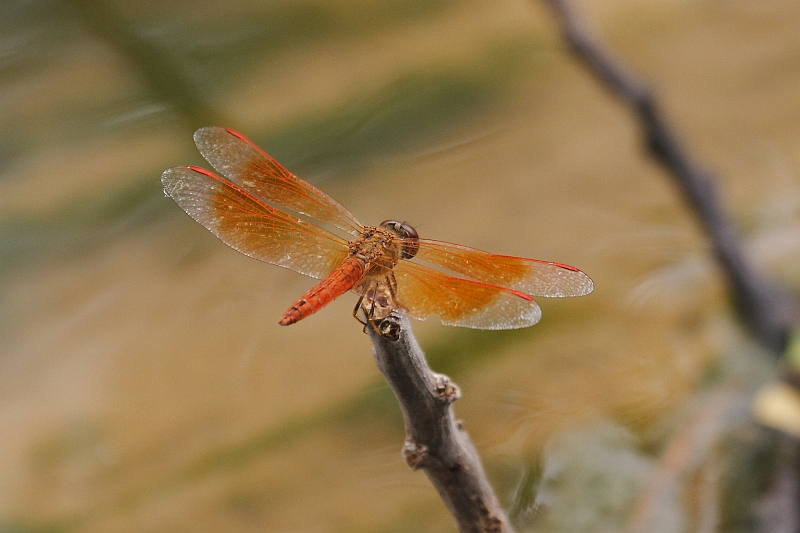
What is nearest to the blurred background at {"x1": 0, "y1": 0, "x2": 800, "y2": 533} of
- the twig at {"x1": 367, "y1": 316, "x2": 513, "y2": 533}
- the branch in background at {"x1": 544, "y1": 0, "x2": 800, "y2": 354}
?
the branch in background at {"x1": 544, "y1": 0, "x2": 800, "y2": 354}

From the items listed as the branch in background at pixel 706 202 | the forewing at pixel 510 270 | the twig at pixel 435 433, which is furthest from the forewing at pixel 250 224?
the branch in background at pixel 706 202

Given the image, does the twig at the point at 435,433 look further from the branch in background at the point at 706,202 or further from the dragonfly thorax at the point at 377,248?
the branch in background at the point at 706,202

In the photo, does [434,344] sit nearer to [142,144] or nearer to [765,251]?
[765,251]

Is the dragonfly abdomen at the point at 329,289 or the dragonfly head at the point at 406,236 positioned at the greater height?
the dragonfly head at the point at 406,236

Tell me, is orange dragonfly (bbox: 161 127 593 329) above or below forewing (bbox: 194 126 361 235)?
below

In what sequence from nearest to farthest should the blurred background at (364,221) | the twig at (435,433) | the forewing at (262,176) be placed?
the twig at (435,433) < the forewing at (262,176) < the blurred background at (364,221)

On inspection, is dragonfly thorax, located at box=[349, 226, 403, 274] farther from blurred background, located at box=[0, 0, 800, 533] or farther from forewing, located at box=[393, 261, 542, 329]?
blurred background, located at box=[0, 0, 800, 533]
